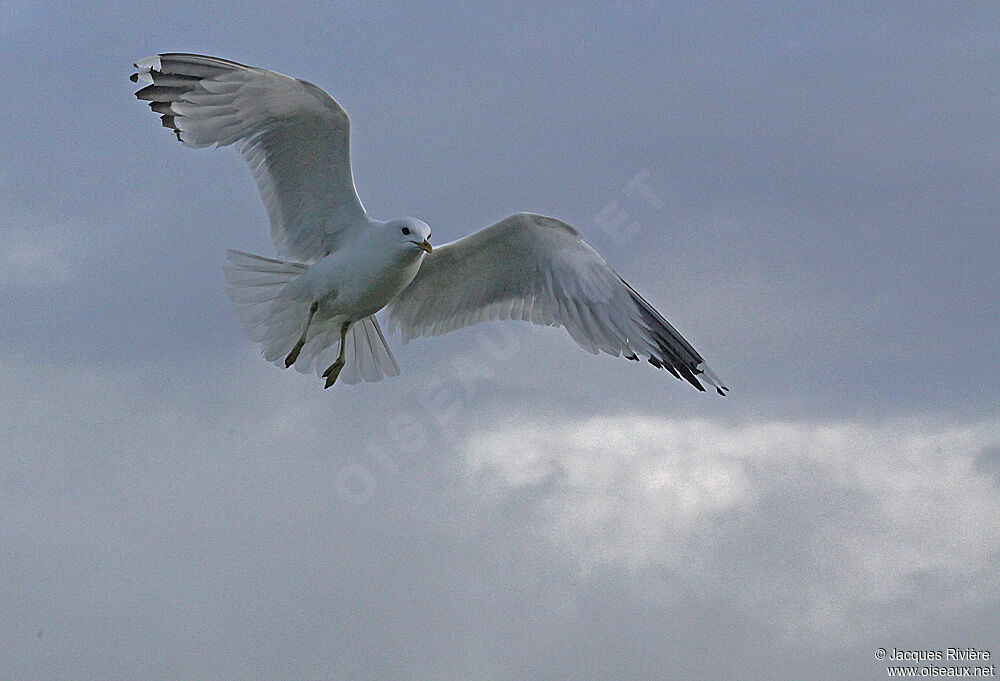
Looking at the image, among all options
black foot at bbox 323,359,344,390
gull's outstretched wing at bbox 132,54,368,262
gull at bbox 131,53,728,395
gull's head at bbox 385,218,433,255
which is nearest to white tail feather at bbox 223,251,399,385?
gull at bbox 131,53,728,395

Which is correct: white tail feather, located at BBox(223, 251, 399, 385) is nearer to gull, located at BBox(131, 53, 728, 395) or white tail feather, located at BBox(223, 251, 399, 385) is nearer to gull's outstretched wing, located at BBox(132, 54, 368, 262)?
gull, located at BBox(131, 53, 728, 395)

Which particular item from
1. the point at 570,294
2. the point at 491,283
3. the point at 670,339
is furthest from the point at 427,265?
the point at 670,339

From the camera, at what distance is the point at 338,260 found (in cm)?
991

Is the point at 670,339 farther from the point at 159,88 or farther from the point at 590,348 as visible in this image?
the point at 159,88

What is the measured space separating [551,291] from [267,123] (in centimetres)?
237

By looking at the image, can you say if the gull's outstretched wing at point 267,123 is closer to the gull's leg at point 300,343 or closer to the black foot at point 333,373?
the gull's leg at point 300,343

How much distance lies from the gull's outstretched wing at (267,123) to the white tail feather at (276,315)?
0.48m

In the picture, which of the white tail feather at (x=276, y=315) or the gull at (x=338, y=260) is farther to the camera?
the white tail feather at (x=276, y=315)

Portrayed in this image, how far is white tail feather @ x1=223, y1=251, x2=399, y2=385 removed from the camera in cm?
1025

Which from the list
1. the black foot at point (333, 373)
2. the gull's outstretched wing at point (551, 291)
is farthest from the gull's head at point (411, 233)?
the black foot at point (333, 373)

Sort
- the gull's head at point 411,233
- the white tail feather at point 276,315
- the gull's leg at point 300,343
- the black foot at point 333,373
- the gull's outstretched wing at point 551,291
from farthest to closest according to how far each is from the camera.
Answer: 1. the black foot at point 333,373
2. the white tail feather at point 276,315
3. the gull's leg at point 300,343
4. the gull's outstretched wing at point 551,291
5. the gull's head at point 411,233

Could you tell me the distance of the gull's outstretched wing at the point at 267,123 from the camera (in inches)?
381

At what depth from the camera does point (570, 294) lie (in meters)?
10.1

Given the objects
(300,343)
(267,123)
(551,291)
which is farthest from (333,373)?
(267,123)
